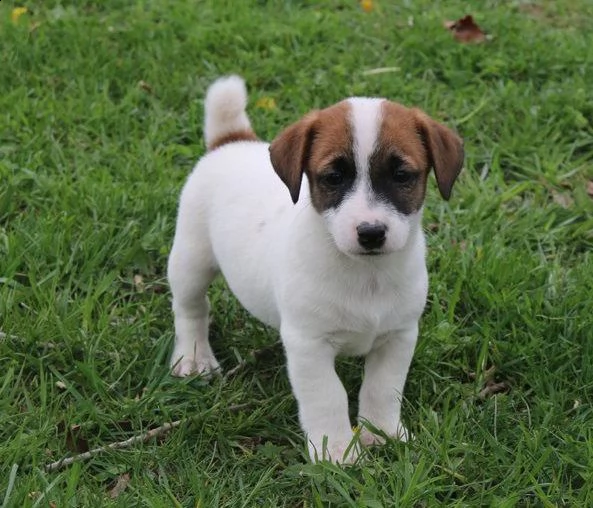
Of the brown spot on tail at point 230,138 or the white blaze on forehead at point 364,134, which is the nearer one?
the white blaze on forehead at point 364,134

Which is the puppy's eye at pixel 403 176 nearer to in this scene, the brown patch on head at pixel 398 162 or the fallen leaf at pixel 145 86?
the brown patch on head at pixel 398 162

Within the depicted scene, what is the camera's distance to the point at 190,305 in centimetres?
482

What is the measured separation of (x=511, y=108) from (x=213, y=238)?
311 centimetres

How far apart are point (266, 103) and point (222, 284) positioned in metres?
1.88

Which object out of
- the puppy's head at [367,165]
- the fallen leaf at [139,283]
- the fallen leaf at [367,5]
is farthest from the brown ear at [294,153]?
the fallen leaf at [367,5]

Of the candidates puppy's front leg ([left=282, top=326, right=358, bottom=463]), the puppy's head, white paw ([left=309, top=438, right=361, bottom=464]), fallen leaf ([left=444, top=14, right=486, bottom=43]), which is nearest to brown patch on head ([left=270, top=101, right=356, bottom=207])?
the puppy's head

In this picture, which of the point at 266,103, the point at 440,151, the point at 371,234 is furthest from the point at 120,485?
the point at 266,103

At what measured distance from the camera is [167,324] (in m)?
5.09

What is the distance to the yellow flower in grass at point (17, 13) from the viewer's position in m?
7.63

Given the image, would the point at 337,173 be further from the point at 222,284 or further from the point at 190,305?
the point at 222,284

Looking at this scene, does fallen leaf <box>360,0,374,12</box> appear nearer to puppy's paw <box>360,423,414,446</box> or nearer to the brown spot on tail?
the brown spot on tail

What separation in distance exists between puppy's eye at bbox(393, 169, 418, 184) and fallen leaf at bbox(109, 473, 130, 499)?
1671mm

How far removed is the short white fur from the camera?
3.91 metres

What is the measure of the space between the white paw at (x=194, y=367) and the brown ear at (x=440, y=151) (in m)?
1.56
